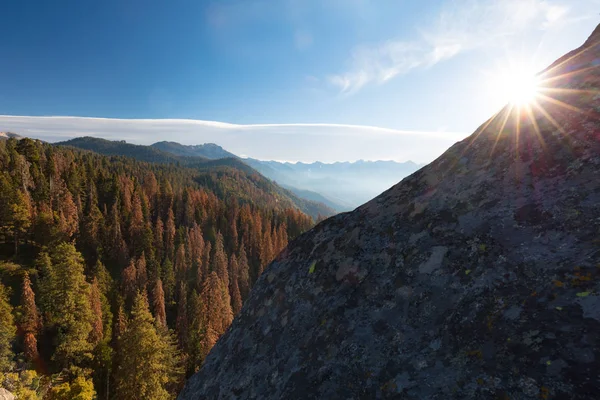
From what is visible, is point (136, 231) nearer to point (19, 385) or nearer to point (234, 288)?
point (234, 288)

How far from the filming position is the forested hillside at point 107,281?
32.1m

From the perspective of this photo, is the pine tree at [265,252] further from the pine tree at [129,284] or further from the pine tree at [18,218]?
the pine tree at [18,218]

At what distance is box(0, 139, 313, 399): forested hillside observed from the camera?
32.1 meters

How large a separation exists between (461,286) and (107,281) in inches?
3103

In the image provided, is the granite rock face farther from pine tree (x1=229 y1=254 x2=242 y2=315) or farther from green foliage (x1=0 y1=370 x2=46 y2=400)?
pine tree (x1=229 y1=254 x2=242 y2=315)

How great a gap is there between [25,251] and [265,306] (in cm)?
8831

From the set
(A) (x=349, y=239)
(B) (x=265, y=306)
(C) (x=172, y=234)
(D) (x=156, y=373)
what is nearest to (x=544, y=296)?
(A) (x=349, y=239)

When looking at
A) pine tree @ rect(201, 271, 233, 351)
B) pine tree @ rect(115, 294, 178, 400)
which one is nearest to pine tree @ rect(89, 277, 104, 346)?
pine tree @ rect(201, 271, 233, 351)

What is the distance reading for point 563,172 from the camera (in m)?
3.31

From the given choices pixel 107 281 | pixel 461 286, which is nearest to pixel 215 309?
pixel 107 281

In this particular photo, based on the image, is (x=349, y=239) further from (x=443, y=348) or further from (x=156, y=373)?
(x=156, y=373)

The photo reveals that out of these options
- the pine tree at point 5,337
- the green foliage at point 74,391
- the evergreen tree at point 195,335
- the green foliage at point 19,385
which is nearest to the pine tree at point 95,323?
the pine tree at point 5,337

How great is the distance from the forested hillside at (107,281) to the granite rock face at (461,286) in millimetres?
28785

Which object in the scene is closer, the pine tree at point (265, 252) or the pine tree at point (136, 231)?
the pine tree at point (136, 231)
